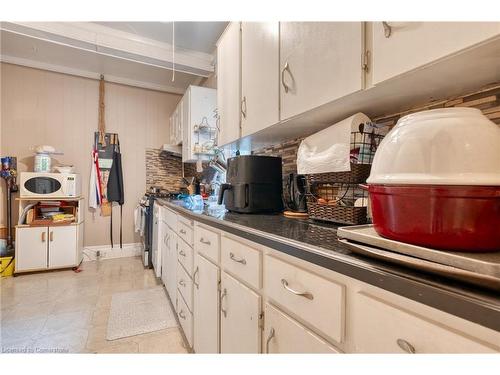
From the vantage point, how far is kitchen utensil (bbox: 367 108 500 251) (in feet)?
1.47

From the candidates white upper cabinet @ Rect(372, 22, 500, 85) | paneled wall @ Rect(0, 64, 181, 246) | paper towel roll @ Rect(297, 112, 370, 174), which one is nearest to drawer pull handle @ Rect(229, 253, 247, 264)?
paper towel roll @ Rect(297, 112, 370, 174)

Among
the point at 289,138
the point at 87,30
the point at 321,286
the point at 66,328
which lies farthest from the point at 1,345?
the point at 87,30

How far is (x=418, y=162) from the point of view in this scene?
1.63 feet

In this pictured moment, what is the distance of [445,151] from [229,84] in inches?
63.7

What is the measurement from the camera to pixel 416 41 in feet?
2.22

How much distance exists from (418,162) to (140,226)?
3.70 meters

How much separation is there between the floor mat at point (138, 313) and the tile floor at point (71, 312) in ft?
0.18

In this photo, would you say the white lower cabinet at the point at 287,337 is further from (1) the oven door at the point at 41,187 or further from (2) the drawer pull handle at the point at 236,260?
(1) the oven door at the point at 41,187

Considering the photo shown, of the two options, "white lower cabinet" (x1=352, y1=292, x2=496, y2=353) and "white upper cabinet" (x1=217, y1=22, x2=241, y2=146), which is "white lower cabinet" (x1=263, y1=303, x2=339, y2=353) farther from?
"white upper cabinet" (x1=217, y1=22, x2=241, y2=146)

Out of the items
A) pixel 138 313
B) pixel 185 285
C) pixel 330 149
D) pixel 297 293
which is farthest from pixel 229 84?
pixel 138 313

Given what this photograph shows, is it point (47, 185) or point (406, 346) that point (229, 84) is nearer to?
point (406, 346)

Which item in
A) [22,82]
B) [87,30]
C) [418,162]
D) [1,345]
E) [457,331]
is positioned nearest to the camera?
[457,331]

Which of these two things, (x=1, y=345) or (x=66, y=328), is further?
(x=66, y=328)

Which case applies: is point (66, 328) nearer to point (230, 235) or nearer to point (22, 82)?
point (230, 235)
